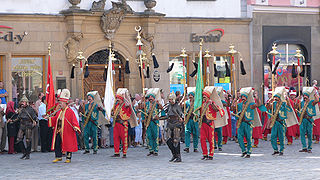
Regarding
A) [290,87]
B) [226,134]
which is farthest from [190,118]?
[290,87]

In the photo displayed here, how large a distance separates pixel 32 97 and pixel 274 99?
9.69 meters

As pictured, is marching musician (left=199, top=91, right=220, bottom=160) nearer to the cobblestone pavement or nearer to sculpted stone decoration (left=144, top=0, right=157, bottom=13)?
the cobblestone pavement

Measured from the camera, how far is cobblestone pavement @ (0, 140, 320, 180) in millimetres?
14219

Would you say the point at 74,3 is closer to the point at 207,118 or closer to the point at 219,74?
the point at 219,74

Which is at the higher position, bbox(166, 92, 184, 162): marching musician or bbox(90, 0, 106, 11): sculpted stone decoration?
bbox(90, 0, 106, 11): sculpted stone decoration

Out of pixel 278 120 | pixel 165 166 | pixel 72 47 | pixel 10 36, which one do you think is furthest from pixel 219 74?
pixel 165 166

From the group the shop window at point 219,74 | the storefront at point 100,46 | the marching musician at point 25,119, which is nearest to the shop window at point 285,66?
the storefront at point 100,46

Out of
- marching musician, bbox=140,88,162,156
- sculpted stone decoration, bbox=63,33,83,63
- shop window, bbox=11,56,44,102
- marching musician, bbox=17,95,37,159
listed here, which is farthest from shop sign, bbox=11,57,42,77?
marching musician, bbox=140,88,162,156

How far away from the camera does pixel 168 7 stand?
1094 inches

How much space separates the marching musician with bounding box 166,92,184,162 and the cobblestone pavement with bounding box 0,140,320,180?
302mm

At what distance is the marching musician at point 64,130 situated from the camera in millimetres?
17453

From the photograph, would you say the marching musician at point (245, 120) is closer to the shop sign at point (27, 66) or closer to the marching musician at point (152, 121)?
the marching musician at point (152, 121)

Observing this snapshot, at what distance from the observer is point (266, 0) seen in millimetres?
29234

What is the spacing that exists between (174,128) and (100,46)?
32.2 feet
